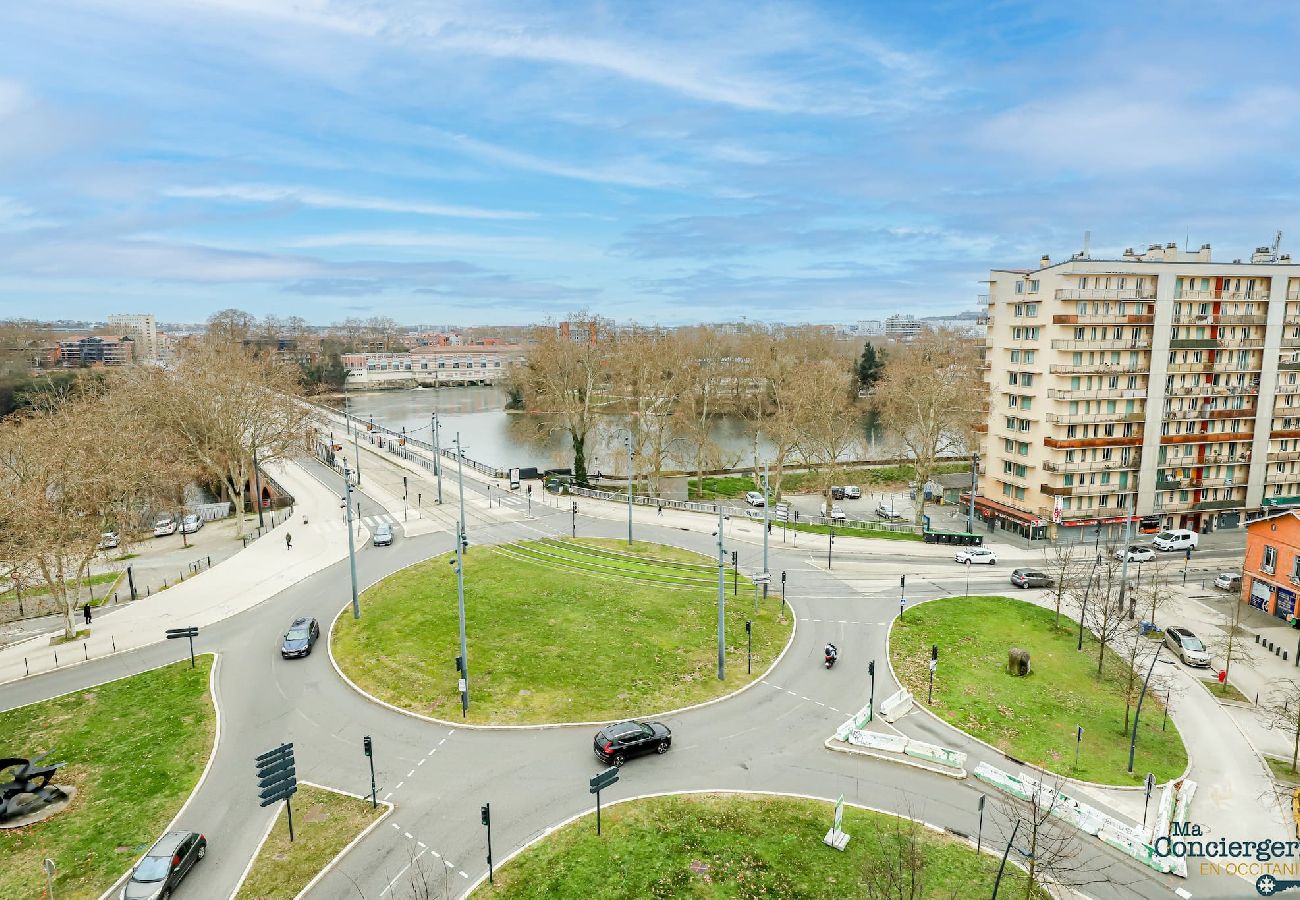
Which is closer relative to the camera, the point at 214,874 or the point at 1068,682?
the point at 214,874

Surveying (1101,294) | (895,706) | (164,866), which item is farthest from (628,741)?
(1101,294)

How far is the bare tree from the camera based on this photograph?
58.4 m

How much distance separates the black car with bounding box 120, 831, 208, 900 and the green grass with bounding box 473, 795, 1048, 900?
7.26 m

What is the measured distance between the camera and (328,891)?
17.5 metres

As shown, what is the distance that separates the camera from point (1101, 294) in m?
51.6

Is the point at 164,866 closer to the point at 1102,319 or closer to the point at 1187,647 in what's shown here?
the point at 1187,647

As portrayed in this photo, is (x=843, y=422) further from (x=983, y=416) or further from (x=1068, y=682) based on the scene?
(x=1068, y=682)

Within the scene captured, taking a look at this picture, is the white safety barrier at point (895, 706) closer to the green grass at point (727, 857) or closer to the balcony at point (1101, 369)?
the green grass at point (727, 857)

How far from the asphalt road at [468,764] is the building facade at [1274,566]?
23.7m

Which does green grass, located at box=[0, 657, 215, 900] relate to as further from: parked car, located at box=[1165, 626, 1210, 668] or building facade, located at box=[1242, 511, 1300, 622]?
building facade, located at box=[1242, 511, 1300, 622]

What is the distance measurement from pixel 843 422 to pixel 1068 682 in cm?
3918

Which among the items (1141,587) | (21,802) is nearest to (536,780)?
(21,802)

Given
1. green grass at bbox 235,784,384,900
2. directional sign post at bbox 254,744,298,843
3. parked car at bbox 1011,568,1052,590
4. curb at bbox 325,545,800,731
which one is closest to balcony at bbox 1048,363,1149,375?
parked car at bbox 1011,568,1052,590

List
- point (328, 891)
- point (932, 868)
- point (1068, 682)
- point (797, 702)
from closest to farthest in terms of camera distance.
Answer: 1. point (328, 891)
2. point (932, 868)
3. point (797, 702)
4. point (1068, 682)
